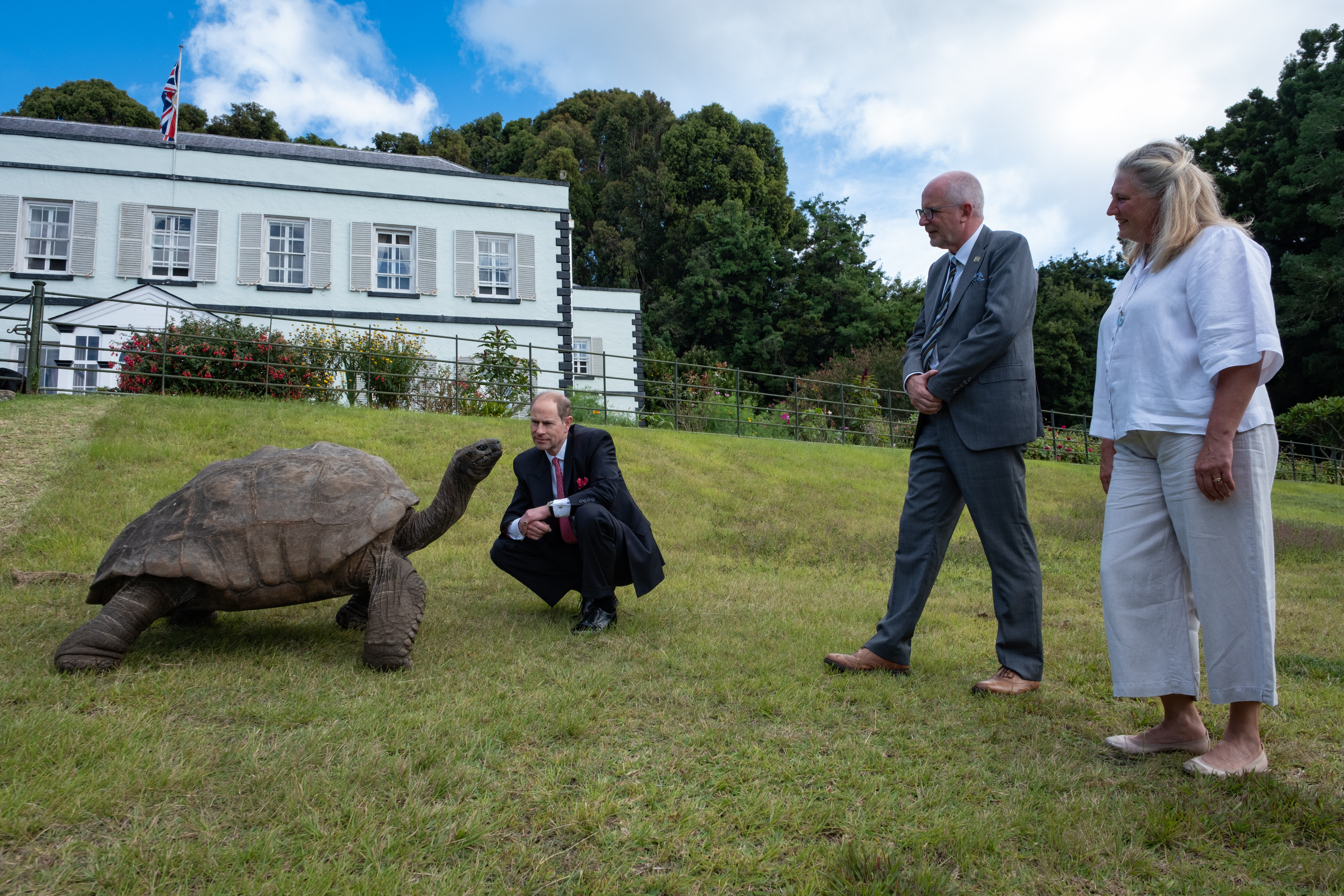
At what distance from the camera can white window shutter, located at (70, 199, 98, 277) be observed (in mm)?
18031

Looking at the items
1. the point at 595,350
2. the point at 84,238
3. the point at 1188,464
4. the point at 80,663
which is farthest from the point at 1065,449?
the point at 84,238

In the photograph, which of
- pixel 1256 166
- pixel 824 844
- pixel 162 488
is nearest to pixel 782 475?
pixel 162 488

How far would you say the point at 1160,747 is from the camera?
10.2ft

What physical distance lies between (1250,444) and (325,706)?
11.7 feet

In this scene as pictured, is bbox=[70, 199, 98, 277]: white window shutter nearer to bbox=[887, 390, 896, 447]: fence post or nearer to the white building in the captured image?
the white building

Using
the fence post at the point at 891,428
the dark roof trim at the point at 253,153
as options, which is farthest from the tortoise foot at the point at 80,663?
the dark roof trim at the point at 253,153

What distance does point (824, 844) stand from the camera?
7.64ft

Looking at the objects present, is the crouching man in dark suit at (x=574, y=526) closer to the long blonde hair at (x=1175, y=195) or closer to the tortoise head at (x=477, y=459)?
the tortoise head at (x=477, y=459)

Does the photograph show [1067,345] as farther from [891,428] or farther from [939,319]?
[939,319]

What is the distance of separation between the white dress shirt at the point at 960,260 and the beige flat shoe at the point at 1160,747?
1.84 m

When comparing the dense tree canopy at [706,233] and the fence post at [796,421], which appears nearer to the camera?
the fence post at [796,421]

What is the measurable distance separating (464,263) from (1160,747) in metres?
19.7

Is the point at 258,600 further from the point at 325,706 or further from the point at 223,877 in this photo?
the point at 223,877

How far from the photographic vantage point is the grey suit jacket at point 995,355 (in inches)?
152
